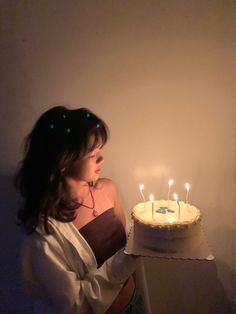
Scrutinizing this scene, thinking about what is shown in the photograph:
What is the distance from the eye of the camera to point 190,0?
4.97 feet

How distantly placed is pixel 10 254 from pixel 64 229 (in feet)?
2.24

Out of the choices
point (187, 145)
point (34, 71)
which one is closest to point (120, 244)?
point (187, 145)

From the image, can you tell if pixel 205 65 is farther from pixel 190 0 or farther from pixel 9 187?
pixel 9 187

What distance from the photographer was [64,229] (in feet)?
4.20

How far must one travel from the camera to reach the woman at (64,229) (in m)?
1.20

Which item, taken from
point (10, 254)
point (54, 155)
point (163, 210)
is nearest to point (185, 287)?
point (163, 210)

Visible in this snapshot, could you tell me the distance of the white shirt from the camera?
3.90 ft

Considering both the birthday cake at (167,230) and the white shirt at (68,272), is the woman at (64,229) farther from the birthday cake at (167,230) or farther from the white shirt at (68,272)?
the birthday cake at (167,230)

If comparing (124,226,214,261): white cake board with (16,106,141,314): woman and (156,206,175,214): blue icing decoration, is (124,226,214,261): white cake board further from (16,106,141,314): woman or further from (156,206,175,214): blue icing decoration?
(156,206,175,214): blue icing decoration

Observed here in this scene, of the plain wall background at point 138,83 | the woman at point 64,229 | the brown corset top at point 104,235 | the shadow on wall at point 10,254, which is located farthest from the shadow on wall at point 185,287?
the shadow on wall at point 10,254

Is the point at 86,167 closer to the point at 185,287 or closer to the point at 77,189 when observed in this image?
the point at 77,189

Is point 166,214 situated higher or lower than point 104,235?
higher

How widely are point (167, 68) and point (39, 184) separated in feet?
2.76

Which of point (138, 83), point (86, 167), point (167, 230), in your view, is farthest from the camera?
point (138, 83)
